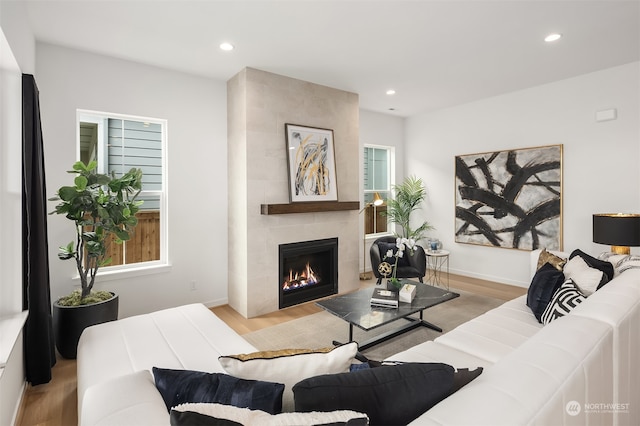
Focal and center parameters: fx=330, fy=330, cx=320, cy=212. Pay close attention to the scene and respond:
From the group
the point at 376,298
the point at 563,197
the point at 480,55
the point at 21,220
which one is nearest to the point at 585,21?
the point at 480,55

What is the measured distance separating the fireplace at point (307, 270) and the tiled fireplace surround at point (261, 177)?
94mm

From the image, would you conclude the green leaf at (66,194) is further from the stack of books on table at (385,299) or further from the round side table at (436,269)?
the round side table at (436,269)

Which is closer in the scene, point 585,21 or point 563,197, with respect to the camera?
point 585,21

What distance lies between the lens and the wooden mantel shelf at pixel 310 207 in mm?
3600

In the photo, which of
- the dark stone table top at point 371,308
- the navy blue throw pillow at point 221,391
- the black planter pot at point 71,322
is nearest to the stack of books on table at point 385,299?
the dark stone table top at point 371,308

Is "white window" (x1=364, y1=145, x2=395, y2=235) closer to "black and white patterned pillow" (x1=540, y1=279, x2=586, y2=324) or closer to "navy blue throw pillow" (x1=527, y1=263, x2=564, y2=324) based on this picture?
"navy blue throw pillow" (x1=527, y1=263, x2=564, y2=324)

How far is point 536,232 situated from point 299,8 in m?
3.96

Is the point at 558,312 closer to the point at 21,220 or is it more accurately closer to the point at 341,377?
the point at 341,377

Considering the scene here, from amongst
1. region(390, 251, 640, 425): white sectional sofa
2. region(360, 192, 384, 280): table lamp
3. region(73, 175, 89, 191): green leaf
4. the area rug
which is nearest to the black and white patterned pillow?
region(390, 251, 640, 425): white sectional sofa

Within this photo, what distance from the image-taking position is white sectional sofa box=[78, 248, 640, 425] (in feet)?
2.97

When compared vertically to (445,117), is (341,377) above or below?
below

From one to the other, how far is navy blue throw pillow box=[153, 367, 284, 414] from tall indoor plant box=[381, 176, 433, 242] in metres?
4.65

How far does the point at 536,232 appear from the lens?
4.33 m

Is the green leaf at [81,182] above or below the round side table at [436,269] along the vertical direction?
above
